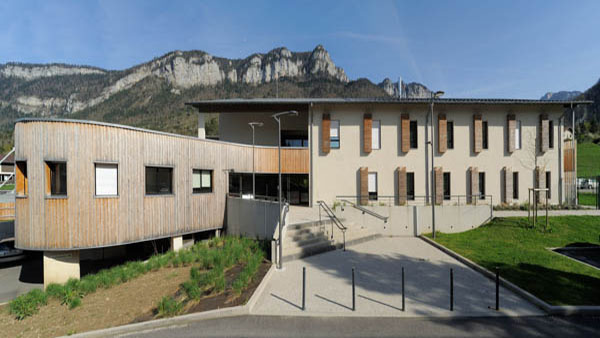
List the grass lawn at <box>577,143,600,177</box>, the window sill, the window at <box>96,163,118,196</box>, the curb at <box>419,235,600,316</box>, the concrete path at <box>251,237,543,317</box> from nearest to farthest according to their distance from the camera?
the curb at <box>419,235,600,316</box> < the concrete path at <box>251,237,543,317</box> < the window sill < the window at <box>96,163,118,196</box> < the grass lawn at <box>577,143,600,177</box>

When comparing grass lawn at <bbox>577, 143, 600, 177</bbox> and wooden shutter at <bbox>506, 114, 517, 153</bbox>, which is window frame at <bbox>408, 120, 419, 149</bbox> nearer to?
wooden shutter at <bbox>506, 114, 517, 153</bbox>

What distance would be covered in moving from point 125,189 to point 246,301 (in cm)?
790

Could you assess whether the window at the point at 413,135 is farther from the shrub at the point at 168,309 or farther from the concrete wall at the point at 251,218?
the shrub at the point at 168,309

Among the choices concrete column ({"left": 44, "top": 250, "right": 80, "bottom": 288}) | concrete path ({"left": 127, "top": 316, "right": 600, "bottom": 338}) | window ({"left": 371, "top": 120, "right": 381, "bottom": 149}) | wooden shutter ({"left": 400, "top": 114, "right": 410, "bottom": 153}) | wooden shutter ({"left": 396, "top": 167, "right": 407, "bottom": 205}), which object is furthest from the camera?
window ({"left": 371, "top": 120, "right": 381, "bottom": 149})

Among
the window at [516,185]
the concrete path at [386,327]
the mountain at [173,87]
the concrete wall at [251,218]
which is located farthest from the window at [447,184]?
the mountain at [173,87]

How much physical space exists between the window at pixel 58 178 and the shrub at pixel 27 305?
148 inches

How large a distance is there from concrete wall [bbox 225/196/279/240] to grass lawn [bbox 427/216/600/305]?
8.40 m

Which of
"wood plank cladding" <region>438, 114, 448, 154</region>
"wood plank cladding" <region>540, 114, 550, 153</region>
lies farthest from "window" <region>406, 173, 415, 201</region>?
"wood plank cladding" <region>540, 114, 550, 153</region>

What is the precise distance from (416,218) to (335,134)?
24.4 ft

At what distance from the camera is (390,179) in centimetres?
1905

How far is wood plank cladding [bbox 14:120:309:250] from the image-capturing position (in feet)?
35.1

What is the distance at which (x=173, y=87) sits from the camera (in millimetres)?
92375

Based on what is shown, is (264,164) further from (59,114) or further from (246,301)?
(59,114)

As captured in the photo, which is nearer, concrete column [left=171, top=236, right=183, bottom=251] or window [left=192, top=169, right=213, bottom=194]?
concrete column [left=171, top=236, right=183, bottom=251]
